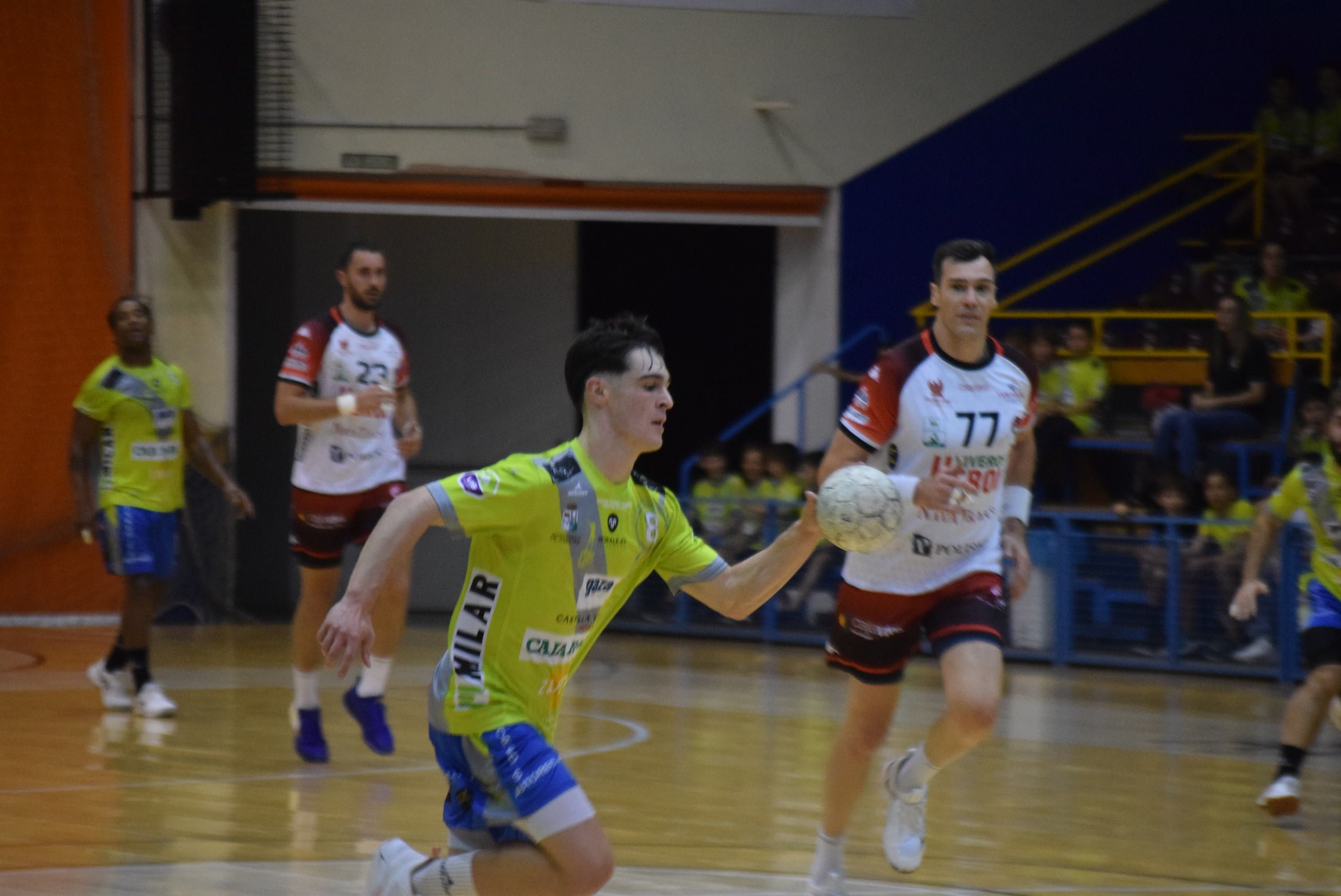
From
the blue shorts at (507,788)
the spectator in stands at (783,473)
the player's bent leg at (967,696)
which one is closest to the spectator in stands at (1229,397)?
A: the spectator in stands at (783,473)

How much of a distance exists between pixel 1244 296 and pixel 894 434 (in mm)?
10346

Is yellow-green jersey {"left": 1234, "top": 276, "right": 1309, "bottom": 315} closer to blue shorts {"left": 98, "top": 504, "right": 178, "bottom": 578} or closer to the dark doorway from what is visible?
the dark doorway

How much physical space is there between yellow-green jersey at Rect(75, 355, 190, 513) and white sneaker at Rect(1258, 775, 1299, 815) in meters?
6.17

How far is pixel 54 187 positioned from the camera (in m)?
14.6

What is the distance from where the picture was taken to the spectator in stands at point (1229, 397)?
13938 mm

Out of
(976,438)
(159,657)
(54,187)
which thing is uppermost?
(54,187)

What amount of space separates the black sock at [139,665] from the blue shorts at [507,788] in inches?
231

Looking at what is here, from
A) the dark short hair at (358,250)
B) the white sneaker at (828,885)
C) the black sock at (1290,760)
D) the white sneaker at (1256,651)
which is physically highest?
the dark short hair at (358,250)

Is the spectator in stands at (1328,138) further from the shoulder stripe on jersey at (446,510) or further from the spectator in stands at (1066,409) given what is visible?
the shoulder stripe on jersey at (446,510)

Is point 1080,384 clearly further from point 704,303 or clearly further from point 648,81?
point 648,81

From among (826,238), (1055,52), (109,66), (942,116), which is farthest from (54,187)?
(1055,52)

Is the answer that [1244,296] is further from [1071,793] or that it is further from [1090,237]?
[1071,793]

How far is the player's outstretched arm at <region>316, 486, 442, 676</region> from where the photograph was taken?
13.0 ft

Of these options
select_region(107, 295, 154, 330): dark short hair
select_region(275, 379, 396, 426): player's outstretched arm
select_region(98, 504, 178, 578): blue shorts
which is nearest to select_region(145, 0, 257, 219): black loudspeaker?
select_region(107, 295, 154, 330): dark short hair
